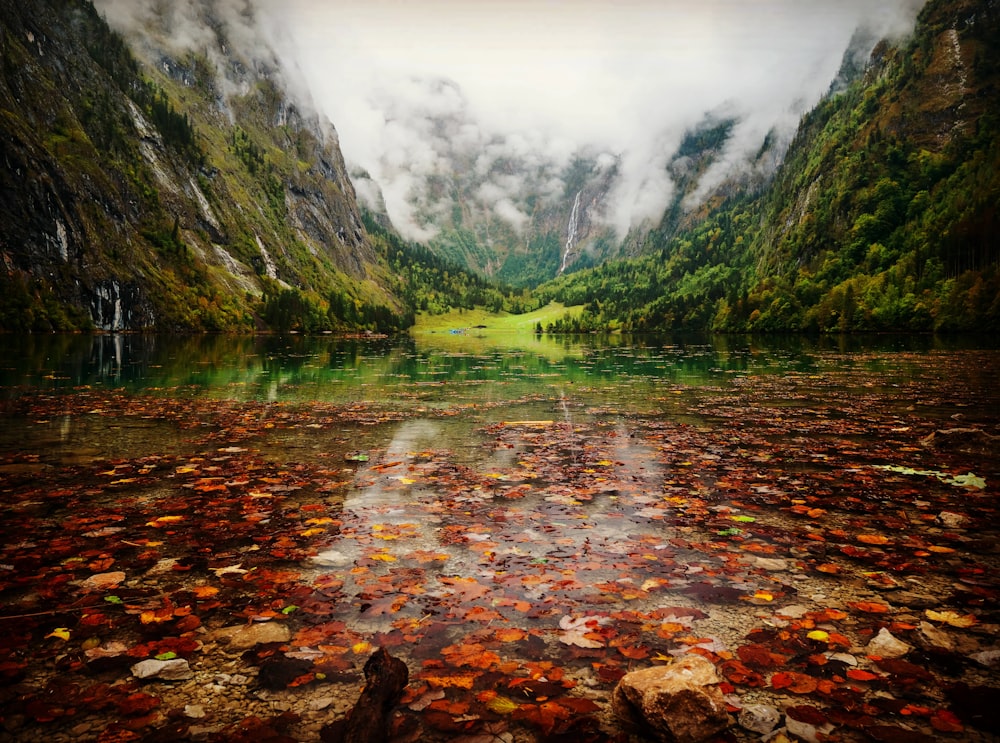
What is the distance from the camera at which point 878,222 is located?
183m

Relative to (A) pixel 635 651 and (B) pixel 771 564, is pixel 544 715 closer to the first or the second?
(A) pixel 635 651

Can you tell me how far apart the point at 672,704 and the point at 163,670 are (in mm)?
4145

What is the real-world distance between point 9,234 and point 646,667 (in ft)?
520

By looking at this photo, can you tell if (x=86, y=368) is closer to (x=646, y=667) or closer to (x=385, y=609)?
(x=385, y=609)

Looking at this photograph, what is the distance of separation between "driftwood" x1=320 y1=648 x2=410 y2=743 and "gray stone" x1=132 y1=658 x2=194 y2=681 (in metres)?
1.52

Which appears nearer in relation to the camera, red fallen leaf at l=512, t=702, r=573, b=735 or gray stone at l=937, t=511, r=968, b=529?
red fallen leaf at l=512, t=702, r=573, b=735

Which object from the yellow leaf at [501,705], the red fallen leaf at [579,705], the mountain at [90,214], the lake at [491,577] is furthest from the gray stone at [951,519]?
the mountain at [90,214]

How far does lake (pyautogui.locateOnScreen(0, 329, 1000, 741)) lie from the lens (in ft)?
13.5

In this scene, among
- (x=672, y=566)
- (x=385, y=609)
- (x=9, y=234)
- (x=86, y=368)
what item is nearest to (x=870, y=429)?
(x=672, y=566)

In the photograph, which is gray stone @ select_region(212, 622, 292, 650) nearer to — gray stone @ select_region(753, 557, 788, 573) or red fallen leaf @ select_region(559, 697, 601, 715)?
red fallen leaf @ select_region(559, 697, 601, 715)

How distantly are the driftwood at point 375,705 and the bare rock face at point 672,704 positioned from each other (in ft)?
5.53

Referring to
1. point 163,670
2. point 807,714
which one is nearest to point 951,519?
point 807,714

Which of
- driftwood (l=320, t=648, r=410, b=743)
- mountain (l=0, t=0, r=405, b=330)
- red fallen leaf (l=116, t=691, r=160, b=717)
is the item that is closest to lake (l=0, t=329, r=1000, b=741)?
red fallen leaf (l=116, t=691, r=160, b=717)

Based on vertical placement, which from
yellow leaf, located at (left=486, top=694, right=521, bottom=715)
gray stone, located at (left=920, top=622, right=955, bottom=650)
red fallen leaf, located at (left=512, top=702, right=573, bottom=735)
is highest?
gray stone, located at (left=920, top=622, right=955, bottom=650)
